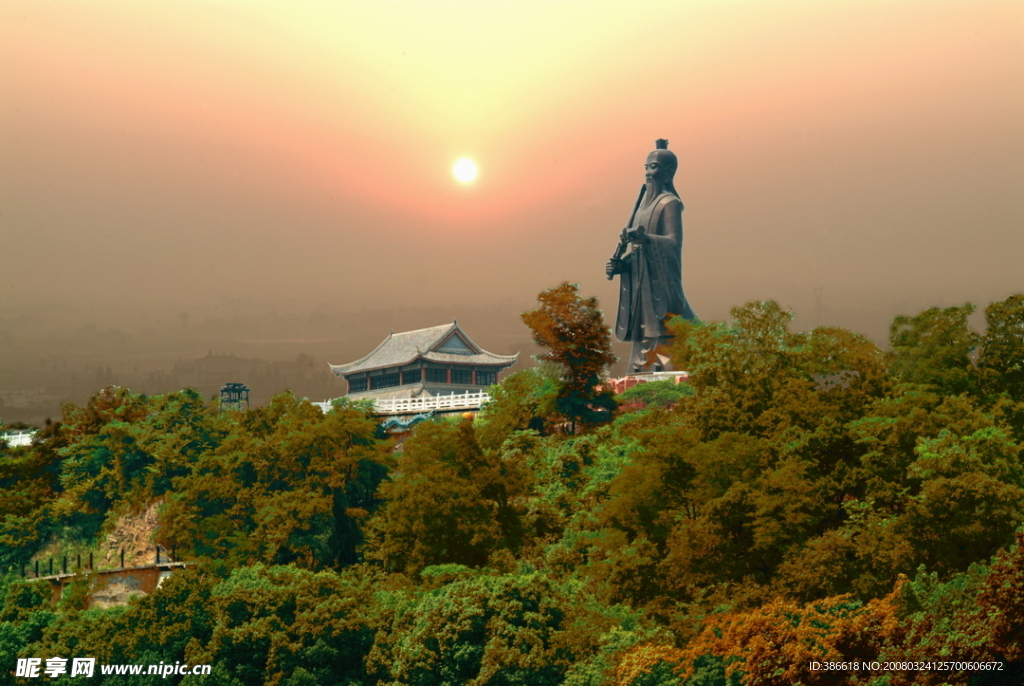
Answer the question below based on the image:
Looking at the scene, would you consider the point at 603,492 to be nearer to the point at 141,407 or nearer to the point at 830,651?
the point at 830,651

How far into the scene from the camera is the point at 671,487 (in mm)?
17000

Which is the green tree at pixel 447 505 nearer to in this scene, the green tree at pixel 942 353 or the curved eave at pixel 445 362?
the green tree at pixel 942 353

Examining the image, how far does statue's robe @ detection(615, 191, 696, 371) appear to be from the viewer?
33.1 metres

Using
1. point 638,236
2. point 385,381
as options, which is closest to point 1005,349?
point 638,236

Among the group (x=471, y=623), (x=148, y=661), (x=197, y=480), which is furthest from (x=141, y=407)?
(x=471, y=623)

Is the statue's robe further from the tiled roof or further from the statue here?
the tiled roof

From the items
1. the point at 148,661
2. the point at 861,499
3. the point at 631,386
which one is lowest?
the point at 148,661

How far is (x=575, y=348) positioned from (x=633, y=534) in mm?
6944

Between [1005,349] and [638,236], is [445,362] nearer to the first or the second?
[638,236]

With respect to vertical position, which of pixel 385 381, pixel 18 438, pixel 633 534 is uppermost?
pixel 385 381

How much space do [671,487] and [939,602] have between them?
171 inches

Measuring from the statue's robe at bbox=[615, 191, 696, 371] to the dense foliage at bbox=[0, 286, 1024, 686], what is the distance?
8.52 metres

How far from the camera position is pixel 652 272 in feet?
109

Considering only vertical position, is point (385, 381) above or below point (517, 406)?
above
